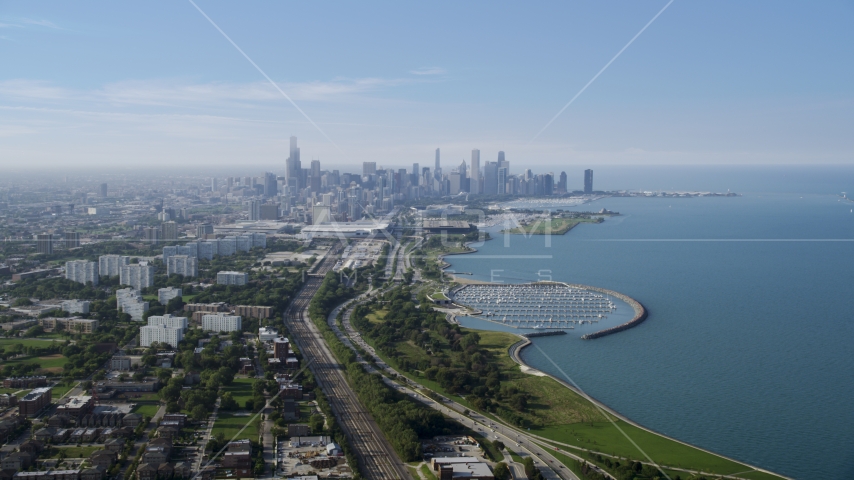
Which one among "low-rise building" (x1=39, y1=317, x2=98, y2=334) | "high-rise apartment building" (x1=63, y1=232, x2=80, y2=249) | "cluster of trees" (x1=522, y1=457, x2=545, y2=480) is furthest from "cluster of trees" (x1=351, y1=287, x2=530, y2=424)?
"high-rise apartment building" (x1=63, y1=232, x2=80, y2=249)

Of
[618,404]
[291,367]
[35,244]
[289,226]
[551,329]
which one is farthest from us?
[289,226]

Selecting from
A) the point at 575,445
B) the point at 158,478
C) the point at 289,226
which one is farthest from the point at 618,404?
the point at 289,226

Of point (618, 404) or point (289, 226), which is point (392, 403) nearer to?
point (618, 404)

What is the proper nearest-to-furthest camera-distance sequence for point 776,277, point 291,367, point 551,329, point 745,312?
point 291,367 < point 551,329 < point 745,312 < point 776,277

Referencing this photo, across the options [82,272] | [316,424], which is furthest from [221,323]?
[82,272]

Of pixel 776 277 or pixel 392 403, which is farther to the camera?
pixel 776 277

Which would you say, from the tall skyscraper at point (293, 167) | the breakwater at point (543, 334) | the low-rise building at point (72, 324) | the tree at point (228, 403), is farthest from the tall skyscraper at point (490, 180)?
the tree at point (228, 403)

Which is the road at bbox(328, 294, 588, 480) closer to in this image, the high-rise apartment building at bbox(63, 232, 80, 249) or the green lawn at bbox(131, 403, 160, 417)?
the green lawn at bbox(131, 403, 160, 417)
